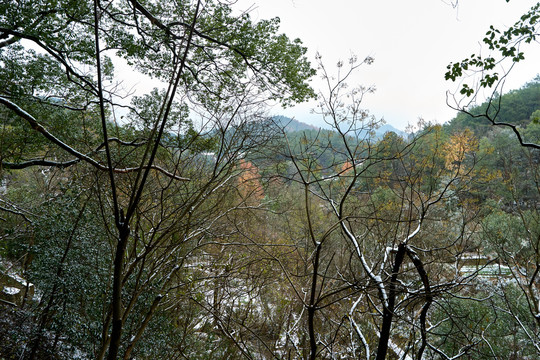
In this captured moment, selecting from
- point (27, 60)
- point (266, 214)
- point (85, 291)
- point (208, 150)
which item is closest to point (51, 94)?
point (27, 60)

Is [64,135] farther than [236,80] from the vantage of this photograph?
No

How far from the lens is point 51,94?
5.18 m

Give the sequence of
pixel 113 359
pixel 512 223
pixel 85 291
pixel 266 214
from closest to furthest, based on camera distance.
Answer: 1. pixel 113 359
2. pixel 85 291
3. pixel 512 223
4. pixel 266 214

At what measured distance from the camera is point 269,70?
5.60 meters

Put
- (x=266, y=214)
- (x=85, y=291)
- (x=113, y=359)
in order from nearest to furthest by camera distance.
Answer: (x=113, y=359) → (x=85, y=291) → (x=266, y=214)

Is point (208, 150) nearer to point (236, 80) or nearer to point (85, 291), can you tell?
point (236, 80)

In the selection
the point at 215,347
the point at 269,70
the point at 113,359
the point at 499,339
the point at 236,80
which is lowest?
the point at 113,359

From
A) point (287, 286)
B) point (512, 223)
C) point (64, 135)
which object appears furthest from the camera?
point (512, 223)

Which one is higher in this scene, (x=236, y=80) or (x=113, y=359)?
(x=236, y=80)

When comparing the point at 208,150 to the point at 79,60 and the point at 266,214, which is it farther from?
the point at 266,214

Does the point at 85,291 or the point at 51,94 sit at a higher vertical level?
the point at 51,94

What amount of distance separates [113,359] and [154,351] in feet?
12.4

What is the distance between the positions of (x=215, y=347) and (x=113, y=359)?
5.85 meters

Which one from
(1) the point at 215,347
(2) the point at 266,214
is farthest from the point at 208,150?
(2) the point at 266,214
